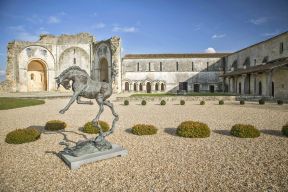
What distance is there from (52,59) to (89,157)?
3988 cm

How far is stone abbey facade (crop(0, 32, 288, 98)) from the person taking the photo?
3014 cm

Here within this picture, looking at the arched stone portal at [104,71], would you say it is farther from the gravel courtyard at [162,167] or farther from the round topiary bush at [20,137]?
the gravel courtyard at [162,167]

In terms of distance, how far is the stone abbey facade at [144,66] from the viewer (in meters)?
30.1

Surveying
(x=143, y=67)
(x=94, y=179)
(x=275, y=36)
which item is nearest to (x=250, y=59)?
(x=275, y=36)

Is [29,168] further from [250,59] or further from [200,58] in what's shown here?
[200,58]

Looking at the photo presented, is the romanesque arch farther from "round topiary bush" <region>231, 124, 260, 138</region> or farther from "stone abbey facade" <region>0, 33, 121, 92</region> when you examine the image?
"round topiary bush" <region>231, 124, 260, 138</region>

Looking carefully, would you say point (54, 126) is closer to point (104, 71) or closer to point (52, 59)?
point (104, 71)

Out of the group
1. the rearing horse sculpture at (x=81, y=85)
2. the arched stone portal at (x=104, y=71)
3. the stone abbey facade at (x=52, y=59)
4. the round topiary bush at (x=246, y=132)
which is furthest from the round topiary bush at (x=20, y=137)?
the arched stone portal at (x=104, y=71)

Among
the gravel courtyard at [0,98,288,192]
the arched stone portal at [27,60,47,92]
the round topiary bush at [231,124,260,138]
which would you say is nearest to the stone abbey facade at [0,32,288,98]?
the arched stone portal at [27,60,47,92]

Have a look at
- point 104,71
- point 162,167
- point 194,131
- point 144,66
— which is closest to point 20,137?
point 162,167

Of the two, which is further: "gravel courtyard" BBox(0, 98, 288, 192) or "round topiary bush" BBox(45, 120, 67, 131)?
"round topiary bush" BBox(45, 120, 67, 131)

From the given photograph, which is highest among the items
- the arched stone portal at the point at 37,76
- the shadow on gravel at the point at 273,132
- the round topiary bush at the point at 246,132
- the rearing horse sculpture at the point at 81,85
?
the arched stone portal at the point at 37,76

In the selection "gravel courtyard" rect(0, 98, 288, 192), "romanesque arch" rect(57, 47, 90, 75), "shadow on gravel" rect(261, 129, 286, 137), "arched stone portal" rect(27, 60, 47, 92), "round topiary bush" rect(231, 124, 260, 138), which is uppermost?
"romanesque arch" rect(57, 47, 90, 75)

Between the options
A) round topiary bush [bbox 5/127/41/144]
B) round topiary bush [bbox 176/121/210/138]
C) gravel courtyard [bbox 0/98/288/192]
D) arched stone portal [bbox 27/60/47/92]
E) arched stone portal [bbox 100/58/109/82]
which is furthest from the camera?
arched stone portal [bbox 100/58/109/82]
